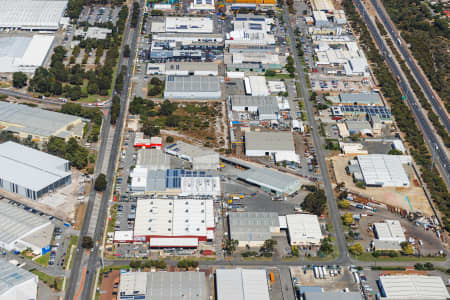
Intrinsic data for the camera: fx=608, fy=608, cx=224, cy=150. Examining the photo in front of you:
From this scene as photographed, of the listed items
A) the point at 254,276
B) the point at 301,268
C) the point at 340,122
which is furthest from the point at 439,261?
the point at 340,122

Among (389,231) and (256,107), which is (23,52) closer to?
Result: (256,107)

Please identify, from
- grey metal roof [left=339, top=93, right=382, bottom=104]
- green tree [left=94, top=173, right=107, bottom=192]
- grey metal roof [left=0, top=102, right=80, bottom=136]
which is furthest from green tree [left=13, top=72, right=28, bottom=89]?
grey metal roof [left=339, top=93, right=382, bottom=104]

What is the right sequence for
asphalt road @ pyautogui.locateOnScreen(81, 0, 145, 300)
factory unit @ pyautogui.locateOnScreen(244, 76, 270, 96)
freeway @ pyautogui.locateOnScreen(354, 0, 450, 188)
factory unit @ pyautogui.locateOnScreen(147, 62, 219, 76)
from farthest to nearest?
factory unit @ pyautogui.locateOnScreen(147, 62, 219, 76), factory unit @ pyautogui.locateOnScreen(244, 76, 270, 96), freeway @ pyautogui.locateOnScreen(354, 0, 450, 188), asphalt road @ pyautogui.locateOnScreen(81, 0, 145, 300)

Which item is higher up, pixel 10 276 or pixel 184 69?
pixel 184 69

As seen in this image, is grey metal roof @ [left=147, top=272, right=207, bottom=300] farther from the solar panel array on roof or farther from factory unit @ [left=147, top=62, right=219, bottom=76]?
factory unit @ [left=147, top=62, right=219, bottom=76]

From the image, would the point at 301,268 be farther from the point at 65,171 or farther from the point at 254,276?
the point at 65,171

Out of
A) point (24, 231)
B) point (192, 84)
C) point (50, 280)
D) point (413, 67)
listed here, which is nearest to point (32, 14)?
point (192, 84)

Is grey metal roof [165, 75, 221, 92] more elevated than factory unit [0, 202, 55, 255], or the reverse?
grey metal roof [165, 75, 221, 92]
